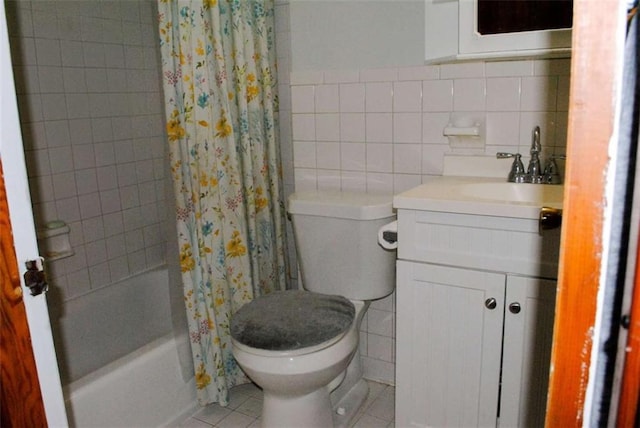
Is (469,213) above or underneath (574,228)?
underneath

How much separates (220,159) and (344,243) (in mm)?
530

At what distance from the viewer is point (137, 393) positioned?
171 cm

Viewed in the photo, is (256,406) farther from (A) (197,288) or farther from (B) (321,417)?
(A) (197,288)

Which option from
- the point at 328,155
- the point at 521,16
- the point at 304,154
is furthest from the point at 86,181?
the point at 521,16

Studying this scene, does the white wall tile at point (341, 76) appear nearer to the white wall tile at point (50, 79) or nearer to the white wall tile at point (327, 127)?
the white wall tile at point (327, 127)

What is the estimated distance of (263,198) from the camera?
205 cm

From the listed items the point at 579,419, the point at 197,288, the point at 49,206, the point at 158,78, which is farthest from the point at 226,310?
the point at 579,419

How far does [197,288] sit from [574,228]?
156 centimetres

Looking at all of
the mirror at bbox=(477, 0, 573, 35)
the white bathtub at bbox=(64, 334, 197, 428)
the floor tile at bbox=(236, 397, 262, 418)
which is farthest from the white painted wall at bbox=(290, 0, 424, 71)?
the floor tile at bbox=(236, 397, 262, 418)

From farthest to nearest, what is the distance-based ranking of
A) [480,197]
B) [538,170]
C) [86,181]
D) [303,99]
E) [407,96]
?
[86,181], [303,99], [407,96], [538,170], [480,197]

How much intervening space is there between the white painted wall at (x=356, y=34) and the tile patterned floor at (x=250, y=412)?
127cm

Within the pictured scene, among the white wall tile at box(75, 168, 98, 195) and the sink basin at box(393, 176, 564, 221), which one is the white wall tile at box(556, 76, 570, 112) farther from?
the white wall tile at box(75, 168, 98, 195)

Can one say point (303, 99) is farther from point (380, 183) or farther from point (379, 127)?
point (380, 183)

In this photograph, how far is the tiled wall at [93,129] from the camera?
2018 mm
